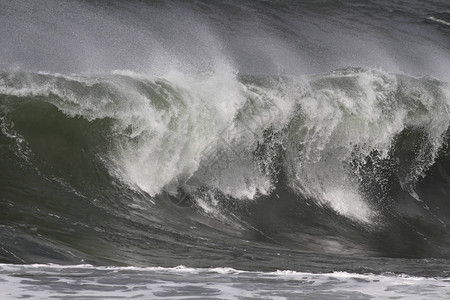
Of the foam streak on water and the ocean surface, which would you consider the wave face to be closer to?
the ocean surface

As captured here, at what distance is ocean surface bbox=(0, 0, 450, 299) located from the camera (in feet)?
24.5

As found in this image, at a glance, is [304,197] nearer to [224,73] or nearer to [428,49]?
[224,73]

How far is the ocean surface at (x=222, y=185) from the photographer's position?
7.48 meters

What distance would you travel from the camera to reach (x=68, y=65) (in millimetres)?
19062

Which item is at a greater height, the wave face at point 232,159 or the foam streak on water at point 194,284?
the wave face at point 232,159

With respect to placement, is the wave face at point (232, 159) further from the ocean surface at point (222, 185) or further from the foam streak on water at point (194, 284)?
the foam streak on water at point (194, 284)

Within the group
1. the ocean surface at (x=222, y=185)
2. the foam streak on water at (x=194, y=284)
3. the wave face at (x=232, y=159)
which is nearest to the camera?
the foam streak on water at (x=194, y=284)

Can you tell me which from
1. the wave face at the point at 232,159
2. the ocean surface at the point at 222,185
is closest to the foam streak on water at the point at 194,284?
the ocean surface at the point at 222,185

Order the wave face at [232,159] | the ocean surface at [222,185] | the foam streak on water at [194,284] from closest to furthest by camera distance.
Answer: the foam streak on water at [194,284]
the ocean surface at [222,185]
the wave face at [232,159]

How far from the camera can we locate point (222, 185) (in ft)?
37.3

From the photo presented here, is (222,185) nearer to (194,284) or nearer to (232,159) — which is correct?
(232,159)

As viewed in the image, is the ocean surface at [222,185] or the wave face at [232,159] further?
the wave face at [232,159]

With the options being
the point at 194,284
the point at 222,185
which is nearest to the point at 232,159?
the point at 222,185

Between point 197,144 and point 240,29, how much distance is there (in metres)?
15.2
